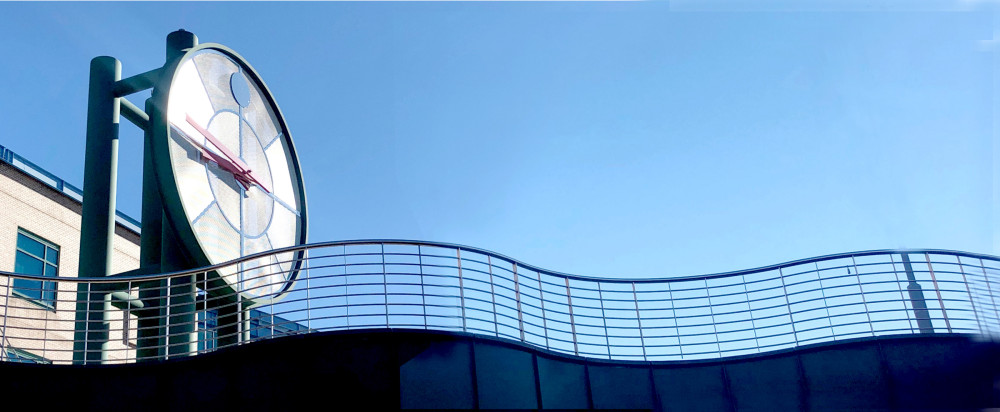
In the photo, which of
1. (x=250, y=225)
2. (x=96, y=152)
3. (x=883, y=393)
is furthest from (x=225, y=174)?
(x=883, y=393)

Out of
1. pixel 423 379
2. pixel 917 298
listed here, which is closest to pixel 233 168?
pixel 423 379

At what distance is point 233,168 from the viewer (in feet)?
48.8

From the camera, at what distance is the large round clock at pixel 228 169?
1277 cm

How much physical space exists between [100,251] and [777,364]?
907cm

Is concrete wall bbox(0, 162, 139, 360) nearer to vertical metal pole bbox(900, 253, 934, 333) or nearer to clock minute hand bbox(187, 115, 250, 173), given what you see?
clock minute hand bbox(187, 115, 250, 173)

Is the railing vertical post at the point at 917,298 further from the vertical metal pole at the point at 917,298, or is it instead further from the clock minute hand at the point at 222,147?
the clock minute hand at the point at 222,147

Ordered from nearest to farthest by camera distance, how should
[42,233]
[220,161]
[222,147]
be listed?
[220,161] → [222,147] → [42,233]

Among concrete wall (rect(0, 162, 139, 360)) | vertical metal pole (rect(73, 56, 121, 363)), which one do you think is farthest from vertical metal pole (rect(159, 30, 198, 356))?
concrete wall (rect(0, 162, 139, 360))

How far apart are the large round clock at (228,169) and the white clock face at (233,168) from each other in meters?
0.02

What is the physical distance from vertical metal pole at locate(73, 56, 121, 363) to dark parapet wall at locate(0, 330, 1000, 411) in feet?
6.47

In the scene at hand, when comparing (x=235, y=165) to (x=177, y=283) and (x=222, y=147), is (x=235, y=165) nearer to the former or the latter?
(x=222, y=147)

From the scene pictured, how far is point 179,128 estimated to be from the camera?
13250mm

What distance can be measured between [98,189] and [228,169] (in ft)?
6.70

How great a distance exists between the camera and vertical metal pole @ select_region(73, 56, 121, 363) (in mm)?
12875
